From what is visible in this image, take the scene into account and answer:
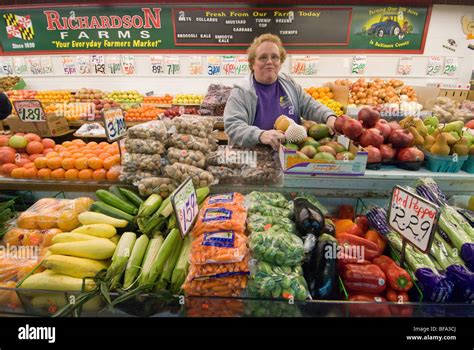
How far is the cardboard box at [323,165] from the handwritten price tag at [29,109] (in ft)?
10.3

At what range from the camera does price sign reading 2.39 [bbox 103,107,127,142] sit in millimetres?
2055

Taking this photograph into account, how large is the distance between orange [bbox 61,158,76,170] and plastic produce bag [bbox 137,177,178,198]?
0.64 m

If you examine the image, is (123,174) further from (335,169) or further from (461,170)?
(461,170)

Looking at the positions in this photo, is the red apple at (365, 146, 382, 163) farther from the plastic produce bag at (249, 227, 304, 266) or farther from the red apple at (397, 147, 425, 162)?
the plastic produce bag at (249, 227, 304, 266)

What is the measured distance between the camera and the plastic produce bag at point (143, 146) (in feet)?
6.89

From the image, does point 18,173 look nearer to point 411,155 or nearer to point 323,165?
point 323,165

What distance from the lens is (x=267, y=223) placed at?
1.56 meters

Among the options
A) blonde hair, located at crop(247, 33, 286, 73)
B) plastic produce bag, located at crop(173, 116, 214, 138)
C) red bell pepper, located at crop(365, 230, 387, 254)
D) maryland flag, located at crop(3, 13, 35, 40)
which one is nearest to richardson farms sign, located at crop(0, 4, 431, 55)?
maryland flag, located at crop(3, 13, 35, 40)

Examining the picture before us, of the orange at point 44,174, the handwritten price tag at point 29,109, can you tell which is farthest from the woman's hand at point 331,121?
the handwritten price tag at point 29,109

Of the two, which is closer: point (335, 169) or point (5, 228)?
point (335, 169)

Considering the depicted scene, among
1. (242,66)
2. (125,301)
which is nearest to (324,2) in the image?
(242,66)

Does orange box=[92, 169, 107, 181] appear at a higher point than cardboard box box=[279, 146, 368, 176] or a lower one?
lower
